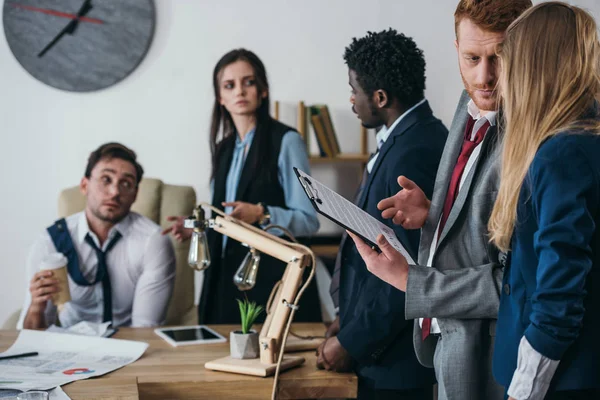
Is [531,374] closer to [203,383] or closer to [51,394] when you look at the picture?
[203,383]

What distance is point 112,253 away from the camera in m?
2.47

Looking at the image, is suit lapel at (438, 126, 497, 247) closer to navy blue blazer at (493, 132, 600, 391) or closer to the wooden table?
navy blue blazer at (493, 132, 600, 391)

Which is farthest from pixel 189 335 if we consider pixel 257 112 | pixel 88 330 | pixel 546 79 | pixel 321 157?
pixel 321 157

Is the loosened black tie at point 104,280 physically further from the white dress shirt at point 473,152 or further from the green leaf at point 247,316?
the white dress shirt at point 473,152

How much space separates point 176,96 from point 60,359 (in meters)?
2.05

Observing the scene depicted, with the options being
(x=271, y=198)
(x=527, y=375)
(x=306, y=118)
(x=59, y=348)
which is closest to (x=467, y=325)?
(x=527, y=375)

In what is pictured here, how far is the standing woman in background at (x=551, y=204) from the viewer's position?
1.00 metres

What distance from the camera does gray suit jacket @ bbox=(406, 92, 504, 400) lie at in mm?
1294

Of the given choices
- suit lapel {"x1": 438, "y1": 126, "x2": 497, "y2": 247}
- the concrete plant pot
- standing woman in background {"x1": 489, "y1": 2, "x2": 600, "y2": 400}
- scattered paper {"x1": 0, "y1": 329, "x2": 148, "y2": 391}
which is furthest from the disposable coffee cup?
standing woman in background {"x1": 489, "y1": 2, "x2": 600, "y2": 400}

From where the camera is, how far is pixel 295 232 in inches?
99.0

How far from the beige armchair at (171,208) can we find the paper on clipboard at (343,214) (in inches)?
66.9

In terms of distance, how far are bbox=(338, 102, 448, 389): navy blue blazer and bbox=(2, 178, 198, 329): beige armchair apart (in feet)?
4.45

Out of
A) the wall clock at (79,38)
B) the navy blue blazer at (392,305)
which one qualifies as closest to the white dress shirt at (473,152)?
the navy blue blazer at (392,305)

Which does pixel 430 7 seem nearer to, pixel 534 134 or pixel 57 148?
pixel 57 148
